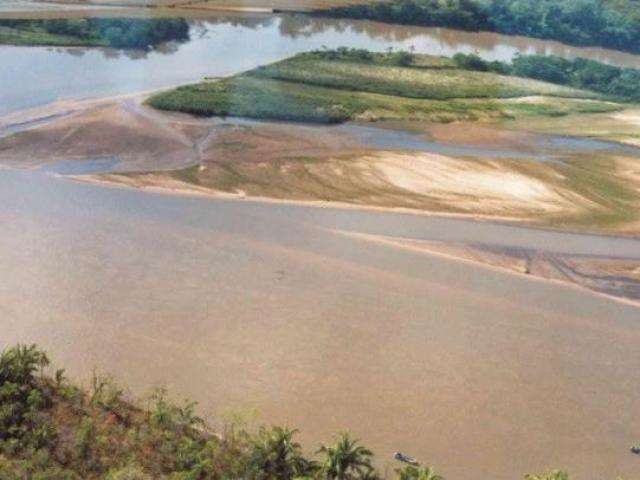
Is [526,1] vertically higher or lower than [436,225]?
higher

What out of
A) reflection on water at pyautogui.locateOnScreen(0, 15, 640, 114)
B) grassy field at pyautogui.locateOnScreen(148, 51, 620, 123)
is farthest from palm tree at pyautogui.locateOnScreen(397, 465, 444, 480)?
reflection on water at pyautogui.locateOnScreen(0, 15, 640, 114)

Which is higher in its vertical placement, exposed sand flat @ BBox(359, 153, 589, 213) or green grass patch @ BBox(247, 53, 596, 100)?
green grass patch @ BBox(247, 53, 596, 100)

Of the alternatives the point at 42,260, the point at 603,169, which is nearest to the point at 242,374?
the point at 42,260

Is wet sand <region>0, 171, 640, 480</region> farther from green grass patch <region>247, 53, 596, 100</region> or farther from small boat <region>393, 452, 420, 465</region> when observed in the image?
green grass patch <region>247, 53, 596, 100</region>

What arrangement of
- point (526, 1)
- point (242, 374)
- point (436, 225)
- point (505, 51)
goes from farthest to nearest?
point (526, 1) → point (505, 51) → point (436, 225) → point (242, 374)

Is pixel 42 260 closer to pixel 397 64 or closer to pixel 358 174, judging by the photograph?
pixel 358 174

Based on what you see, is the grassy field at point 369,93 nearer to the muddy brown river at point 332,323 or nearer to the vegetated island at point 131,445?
the muddy brown river at point 332,323

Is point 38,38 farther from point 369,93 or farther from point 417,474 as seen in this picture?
point 417,474
